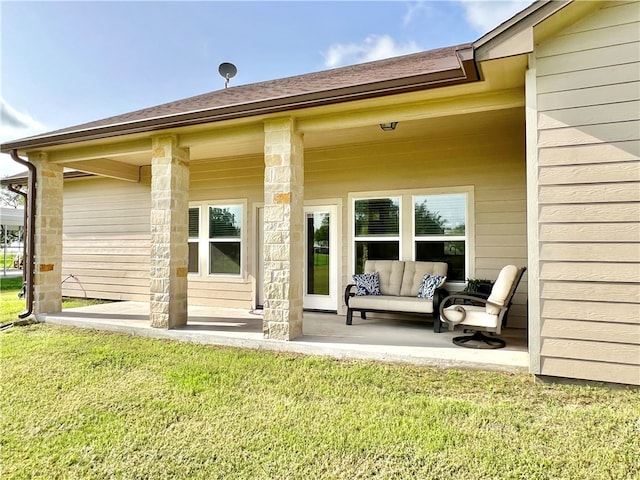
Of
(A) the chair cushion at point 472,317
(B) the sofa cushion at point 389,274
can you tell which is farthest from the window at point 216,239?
(A) the chair cushion at point 472,317

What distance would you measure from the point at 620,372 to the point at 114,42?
13963 mm

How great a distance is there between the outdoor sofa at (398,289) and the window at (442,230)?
8.0 inches

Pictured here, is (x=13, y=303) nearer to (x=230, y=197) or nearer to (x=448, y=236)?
(x=230, y=197)

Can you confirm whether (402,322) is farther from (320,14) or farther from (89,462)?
(320,14)

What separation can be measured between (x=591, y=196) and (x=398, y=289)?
10.2 feet

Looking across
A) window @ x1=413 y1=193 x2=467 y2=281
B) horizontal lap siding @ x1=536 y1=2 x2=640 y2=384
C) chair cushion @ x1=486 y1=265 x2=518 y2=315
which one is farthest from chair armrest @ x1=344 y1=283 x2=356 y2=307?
horizontal lap siding @ x1=536 y1=2 x2=640 y2=384

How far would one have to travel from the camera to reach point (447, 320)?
4504mm

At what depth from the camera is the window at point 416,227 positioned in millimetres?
5805

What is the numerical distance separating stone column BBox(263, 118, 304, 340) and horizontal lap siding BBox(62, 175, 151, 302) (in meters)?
4.79

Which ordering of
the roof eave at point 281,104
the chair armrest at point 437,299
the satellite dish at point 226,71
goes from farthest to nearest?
the satellite dish at point 226,71 < the chair armrest at point 437,299 < the roof eave at point 281,104

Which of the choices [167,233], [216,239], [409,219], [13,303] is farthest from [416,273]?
[13,303]

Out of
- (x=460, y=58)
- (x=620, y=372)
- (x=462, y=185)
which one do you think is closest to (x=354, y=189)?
(x=462, y=185)

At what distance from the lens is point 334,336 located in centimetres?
487

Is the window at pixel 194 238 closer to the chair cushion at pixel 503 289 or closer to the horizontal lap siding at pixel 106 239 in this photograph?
the horizontal lap siding at pixel 106 239
